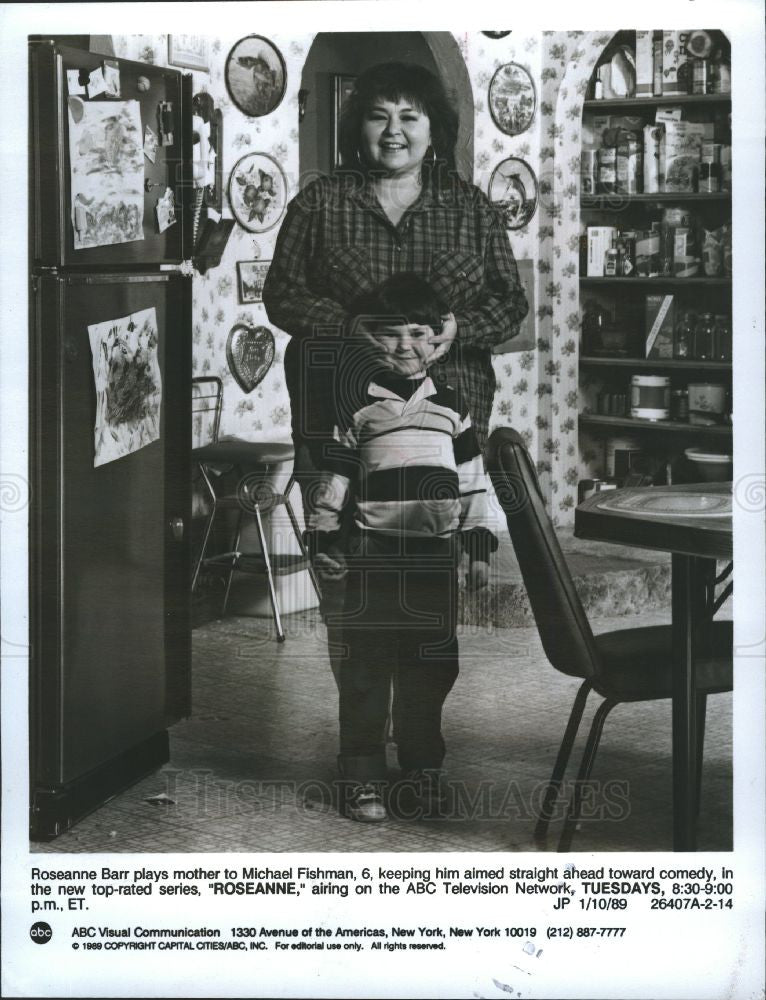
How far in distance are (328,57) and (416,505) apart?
0.86 m

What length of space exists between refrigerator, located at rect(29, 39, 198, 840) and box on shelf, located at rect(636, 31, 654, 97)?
0.88 m

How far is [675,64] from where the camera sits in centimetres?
266

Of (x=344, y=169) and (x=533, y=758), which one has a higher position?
(x=344, y=169)

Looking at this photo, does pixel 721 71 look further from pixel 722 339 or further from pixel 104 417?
pixel 104 417

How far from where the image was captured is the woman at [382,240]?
266cm

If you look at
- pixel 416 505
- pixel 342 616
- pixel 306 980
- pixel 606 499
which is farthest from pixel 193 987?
pixel 606 499

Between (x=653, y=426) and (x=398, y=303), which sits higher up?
(x=398, y=303)

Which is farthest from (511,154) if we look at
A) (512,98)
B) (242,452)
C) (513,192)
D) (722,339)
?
(242,452)

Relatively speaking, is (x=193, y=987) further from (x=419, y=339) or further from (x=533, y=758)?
(x=419, y=339)

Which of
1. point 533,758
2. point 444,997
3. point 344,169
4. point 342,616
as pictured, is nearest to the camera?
point 444,997

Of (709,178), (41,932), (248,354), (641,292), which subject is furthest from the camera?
(641,292)

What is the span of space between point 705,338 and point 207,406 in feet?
3.71

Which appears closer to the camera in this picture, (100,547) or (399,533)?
(399,533)

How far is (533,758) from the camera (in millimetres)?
3074
